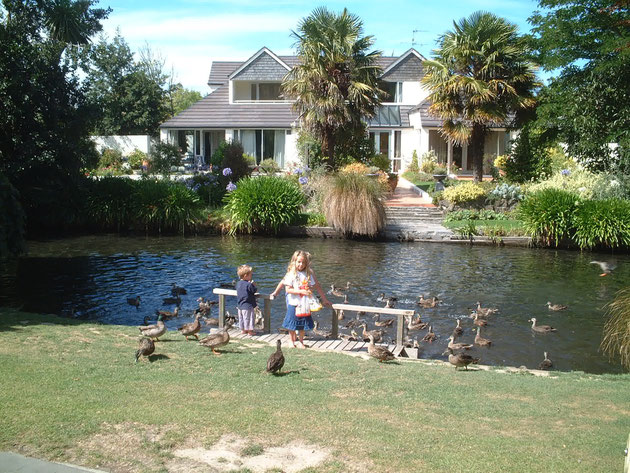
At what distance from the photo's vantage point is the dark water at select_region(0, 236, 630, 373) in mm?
13703

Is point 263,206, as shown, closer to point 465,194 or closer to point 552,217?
point 465,194

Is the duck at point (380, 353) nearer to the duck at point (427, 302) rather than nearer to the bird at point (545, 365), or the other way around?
the bird at point (545, 365)

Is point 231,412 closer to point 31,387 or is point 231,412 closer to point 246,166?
point 31,387

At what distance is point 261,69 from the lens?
139 ft

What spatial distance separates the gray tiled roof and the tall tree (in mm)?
17190

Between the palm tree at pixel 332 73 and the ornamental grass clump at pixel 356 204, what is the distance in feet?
18.4

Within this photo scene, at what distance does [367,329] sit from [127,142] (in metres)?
36.3

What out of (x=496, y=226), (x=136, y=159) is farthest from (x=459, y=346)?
(x=136, y=159)

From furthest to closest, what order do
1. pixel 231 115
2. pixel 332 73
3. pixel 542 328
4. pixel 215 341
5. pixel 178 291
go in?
pixel 231 115 < pixel 332 73 < pixel 178 291 < pixel 542 328 < pixel 215 341

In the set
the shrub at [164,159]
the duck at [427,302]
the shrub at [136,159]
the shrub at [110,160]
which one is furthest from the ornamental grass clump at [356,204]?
the shrub at [110,160]

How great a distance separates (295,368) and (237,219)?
17.9 metres

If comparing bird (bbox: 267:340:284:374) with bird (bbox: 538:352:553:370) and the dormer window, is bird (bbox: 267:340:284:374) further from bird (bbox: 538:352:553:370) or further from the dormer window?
the dormer window

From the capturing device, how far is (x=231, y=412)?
6867 millimetres

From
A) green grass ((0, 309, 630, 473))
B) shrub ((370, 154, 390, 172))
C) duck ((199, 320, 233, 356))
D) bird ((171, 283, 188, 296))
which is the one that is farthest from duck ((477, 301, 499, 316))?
shrub ((370, 154, 390, 172))
